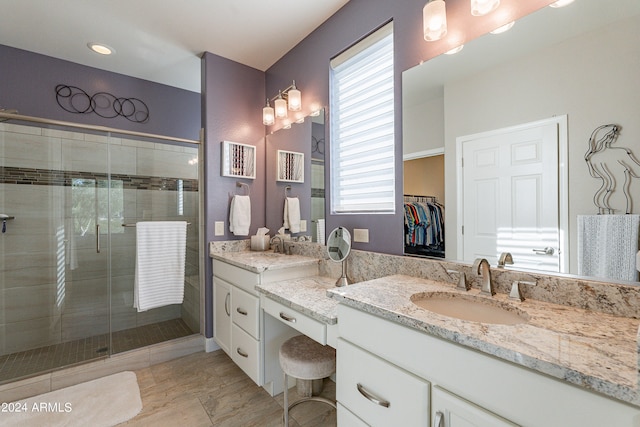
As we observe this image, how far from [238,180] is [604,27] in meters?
2.42

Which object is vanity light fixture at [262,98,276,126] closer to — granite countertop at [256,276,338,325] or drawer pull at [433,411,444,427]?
granite countertop at [256,276,338,325]

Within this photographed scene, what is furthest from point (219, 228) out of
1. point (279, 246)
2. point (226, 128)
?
point (226, 128)

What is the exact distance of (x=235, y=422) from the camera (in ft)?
5.21

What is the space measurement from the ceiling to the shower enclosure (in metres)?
0.70

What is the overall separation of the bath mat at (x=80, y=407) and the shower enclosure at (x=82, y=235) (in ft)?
1.01

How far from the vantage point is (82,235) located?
2.46m

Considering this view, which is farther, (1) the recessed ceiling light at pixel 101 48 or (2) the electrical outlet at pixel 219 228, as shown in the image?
(2) the electrical outlet at pixel 219 228

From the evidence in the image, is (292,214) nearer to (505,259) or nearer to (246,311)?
(246,311)

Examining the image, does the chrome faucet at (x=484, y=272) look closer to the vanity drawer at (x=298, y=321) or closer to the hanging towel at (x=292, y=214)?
the vanity drawer at (x=298, y=321)

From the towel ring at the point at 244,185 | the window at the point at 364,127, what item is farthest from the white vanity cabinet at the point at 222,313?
the window at the point at 364,127

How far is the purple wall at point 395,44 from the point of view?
4.18 ft

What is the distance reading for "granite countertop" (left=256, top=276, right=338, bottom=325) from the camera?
4.02 feet

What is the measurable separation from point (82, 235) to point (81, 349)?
0.94 m

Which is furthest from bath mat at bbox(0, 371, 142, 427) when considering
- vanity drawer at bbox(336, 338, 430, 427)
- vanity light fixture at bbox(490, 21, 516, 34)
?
vanity light fixture at bbox(490, 21, 516, 34)
